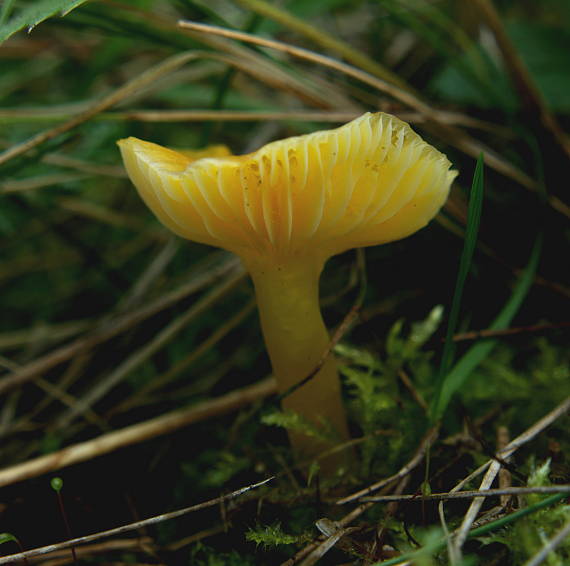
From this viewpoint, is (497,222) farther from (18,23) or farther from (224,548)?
(18,23)

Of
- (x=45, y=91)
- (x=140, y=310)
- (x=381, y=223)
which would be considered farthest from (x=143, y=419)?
(x=45, y=91)

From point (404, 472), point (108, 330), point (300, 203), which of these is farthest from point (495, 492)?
point (108, 330)

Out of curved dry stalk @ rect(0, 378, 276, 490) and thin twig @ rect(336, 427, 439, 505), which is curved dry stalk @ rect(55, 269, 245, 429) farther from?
thin twig @ rect(336, 427, 439, 505)

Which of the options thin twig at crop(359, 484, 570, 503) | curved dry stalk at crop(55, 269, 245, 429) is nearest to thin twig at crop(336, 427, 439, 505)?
thin twig at crop(359, 484, 570, 503)

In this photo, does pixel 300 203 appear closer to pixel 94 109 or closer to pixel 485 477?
pixel 485 477

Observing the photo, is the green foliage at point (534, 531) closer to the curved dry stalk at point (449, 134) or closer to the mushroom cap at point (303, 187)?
the mushroom cap at point (303, 187)

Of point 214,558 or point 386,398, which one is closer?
point 214,558

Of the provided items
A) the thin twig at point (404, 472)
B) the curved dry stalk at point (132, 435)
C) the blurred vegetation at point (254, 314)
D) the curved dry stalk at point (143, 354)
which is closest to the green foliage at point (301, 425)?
the blurred vegetation at point (254, 314)
